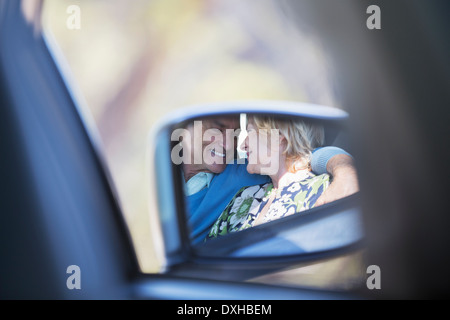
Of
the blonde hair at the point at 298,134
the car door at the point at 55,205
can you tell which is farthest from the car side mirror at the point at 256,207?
the car door at the point at 55,205

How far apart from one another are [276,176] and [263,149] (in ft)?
0.37

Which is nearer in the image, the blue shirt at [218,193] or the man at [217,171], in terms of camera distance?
the man at [217,171]

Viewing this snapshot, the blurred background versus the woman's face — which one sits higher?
the blurred background

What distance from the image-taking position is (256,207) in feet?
5.75

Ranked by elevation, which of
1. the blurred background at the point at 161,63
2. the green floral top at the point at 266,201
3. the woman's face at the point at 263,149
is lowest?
the green floral top at the point at 266,201

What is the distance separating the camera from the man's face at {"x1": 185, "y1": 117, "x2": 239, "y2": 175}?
168 centimetres

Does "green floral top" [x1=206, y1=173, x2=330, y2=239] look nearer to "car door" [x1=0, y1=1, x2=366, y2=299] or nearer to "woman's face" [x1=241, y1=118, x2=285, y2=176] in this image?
"woman's face" [x1=241, y1=118, x2=285, y2=176]

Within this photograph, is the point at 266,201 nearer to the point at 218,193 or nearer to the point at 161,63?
the point at 218,193

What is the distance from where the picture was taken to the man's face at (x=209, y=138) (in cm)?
168

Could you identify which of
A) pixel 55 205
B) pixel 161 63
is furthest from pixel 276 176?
pixel 55 205

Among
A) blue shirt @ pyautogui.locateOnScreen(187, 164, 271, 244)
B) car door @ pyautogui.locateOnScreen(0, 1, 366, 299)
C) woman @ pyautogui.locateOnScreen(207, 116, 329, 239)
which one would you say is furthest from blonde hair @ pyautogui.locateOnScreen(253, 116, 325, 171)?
car door @ pyautogui.locateOnScreen(0, 1, 366, 299)

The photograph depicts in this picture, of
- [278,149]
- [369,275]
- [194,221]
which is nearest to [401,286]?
[369,275]

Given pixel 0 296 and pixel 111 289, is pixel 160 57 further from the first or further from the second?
pixel 0 296

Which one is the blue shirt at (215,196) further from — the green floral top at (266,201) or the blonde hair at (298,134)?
the blonde hair at (298,134)
